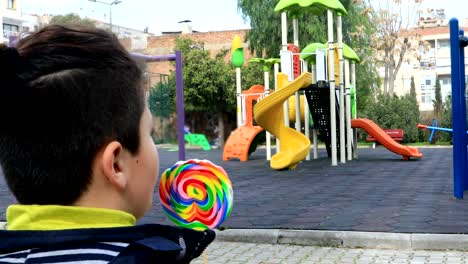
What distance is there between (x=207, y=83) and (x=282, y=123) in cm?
1876

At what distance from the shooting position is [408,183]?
11.0 m

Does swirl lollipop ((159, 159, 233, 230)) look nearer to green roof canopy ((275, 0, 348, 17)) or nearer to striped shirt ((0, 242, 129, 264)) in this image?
striped shirt ((0, 242, 129, 264))

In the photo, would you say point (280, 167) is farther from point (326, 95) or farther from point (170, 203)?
point (170, 203)

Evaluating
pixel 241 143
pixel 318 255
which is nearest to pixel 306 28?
pixel 241 143

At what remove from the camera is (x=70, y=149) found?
1151 mm

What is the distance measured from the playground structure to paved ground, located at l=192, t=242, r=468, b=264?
895cm

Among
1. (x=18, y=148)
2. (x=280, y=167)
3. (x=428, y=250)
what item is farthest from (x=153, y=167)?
(x=280, y=167)

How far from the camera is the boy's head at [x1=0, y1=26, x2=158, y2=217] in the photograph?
1141mm

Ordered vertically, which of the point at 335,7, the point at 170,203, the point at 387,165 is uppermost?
the point at 335,7

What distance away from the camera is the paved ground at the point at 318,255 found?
5250 mm

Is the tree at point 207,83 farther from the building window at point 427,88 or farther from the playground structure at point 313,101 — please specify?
the building window at point 427,88

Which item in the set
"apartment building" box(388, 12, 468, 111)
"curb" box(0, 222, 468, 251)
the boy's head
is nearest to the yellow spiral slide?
"curb" box(0, 222, 468, 251)

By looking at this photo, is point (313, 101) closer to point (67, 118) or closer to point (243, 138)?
point (243, 138)

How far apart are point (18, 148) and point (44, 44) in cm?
20
